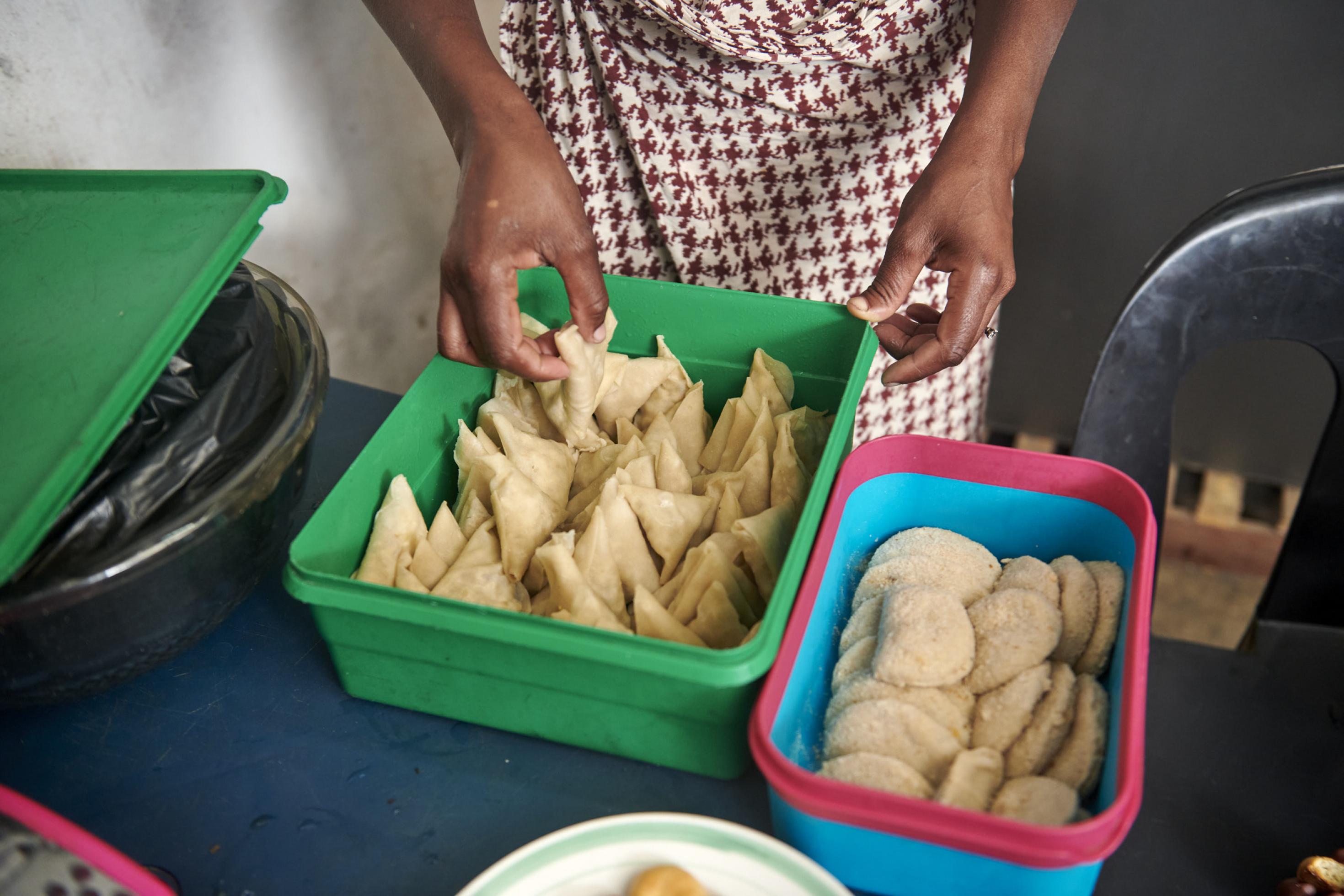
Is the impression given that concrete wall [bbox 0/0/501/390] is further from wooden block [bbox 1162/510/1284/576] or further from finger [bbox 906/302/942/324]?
wooden block [bbox 1162/510/1284/576]

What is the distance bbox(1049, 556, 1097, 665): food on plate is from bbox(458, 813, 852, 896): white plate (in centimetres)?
26

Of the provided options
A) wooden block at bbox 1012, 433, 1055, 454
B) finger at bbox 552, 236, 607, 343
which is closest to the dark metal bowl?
finger at bbox 552, 236, 607, 343

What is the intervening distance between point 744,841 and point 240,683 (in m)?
0.48

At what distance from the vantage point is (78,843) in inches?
21.0

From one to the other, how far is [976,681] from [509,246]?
20.9 inches

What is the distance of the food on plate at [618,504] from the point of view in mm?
790

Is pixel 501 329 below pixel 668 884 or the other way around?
the other way around

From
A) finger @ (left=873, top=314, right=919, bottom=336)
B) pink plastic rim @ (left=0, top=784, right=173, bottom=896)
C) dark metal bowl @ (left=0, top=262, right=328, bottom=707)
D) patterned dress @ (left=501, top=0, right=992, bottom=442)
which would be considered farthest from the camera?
patterned dress @ (left=501, top=0, right=992, bottom=442)

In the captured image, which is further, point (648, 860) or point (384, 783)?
point (384, 783)

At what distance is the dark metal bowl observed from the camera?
0.65 meters

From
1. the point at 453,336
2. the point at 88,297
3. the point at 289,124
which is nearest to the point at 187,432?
the point at 88,297

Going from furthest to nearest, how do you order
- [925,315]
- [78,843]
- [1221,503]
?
[1221,503] → [925,315] → [78,843]

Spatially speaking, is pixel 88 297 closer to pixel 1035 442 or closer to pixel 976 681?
pixel 976 681

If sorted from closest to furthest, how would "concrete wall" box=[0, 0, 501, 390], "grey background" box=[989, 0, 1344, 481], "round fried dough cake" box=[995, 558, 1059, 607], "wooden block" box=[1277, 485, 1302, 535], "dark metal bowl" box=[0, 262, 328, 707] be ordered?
1. "dark metal bowl" box=[0, 262, 328, 707]
2. "round fried dough cake" box=[995, 558, 1059, 607]
3. "concrete wall" box=[0, 0, 501, 390]
4. "grey background" box=[989, 0, 1344, 481]
5. "wooden block" box=[1277, 485, 1302, 535]
